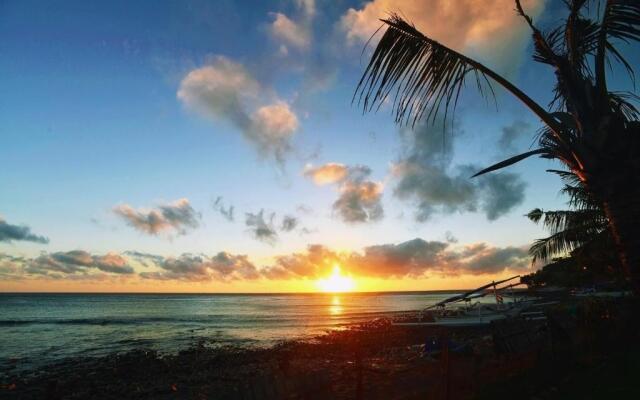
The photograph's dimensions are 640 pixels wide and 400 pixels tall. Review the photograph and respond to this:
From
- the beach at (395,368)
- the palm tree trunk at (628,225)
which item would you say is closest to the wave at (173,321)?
the beach at (395,368)

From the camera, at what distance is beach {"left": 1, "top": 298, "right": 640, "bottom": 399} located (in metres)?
7.57

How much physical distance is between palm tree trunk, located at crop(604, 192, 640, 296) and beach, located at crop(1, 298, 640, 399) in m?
3.52

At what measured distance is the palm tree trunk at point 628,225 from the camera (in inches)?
166

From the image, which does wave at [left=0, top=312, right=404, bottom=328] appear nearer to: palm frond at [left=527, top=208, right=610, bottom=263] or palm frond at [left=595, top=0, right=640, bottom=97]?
palm frond at [left=527, top=208, right=610, bottom=263]

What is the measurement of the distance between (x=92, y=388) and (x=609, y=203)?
20.4 m

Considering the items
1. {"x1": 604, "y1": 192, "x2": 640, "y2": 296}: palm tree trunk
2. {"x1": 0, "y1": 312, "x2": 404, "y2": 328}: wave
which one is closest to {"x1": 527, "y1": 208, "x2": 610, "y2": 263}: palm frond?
{"x1": 604, "y1": 192, "x2": 640, "y2": 296}: palm tree trunk

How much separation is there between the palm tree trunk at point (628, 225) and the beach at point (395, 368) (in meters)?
3.52

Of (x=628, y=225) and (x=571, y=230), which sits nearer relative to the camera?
(x=628, y=225)

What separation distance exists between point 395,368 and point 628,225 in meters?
15.8

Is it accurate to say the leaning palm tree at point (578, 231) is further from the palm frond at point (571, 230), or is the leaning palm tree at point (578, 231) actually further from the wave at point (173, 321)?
the wave at point (173, 321)

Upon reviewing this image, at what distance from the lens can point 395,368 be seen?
712 inches

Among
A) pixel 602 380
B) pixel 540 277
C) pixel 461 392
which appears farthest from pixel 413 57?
pixel 540 277

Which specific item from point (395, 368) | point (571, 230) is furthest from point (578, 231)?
point (395, 368)

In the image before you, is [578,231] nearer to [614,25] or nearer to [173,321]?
[614,25]
